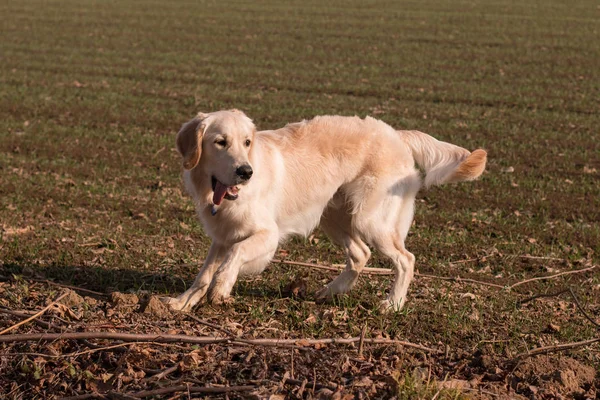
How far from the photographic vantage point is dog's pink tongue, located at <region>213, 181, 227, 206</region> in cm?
583

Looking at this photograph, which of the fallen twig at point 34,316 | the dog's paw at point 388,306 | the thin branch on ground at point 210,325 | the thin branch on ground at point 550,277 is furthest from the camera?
the thin branch on ground at point 550,277

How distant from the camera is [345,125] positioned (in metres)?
6.71

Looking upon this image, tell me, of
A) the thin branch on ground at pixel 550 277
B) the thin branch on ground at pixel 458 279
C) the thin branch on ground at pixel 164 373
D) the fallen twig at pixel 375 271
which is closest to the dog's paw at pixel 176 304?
the thin branch on ground at pixel 164 373

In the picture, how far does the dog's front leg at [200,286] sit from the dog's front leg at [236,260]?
0.14 meters

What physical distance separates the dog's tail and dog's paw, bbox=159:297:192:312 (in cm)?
229

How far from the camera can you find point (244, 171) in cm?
565

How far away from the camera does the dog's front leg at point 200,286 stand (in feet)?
18.8

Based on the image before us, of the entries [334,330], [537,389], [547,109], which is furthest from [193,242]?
[547,109]

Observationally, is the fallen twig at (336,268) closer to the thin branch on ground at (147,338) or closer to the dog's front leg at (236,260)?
the dog's front leg at (236,260)

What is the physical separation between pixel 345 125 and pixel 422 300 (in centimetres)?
157

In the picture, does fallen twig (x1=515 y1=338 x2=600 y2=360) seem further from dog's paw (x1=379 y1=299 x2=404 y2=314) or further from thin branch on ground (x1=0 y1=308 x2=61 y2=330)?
thin branch on ground (x1=0 y1=308 x2=61 y2=330)

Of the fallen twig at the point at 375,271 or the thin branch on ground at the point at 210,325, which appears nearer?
the thin branch on ground at the point at 210,325

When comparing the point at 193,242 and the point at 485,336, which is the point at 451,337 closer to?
the point at 485,336

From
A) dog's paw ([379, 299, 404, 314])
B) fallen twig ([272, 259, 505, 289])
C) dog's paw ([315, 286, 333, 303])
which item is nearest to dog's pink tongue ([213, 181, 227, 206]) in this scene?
dog's paw ([315, 286, 333, 303])
